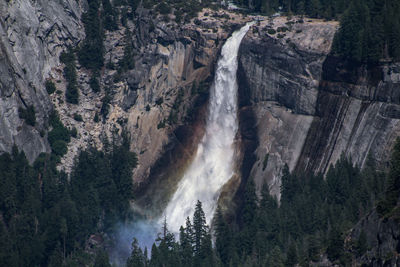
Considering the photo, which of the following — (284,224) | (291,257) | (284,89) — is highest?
(284,89)

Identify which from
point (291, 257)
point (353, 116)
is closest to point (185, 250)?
point (291, 257)

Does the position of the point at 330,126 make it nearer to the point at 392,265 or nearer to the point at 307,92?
the point at 307,92

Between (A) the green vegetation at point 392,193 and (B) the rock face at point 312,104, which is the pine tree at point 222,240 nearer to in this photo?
(B) the rock face at point 312,104

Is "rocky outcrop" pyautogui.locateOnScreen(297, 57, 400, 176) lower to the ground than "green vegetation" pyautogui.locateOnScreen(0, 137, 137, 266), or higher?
higher

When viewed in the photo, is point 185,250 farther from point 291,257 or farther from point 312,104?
point 312,104

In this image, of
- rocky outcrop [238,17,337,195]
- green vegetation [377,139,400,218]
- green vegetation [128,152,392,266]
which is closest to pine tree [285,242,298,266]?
green vegetation [128,152,392,266]

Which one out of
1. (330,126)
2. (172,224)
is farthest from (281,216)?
(172,224)

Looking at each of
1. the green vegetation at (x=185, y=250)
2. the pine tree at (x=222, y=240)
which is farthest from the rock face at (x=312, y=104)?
the green vegetation at (x=185, y=250)

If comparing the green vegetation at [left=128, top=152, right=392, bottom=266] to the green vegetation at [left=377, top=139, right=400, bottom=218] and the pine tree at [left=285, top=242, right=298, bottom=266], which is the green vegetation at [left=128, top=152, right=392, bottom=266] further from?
the green vegetation at [left=377, top=139, right=400, bottom=218]
